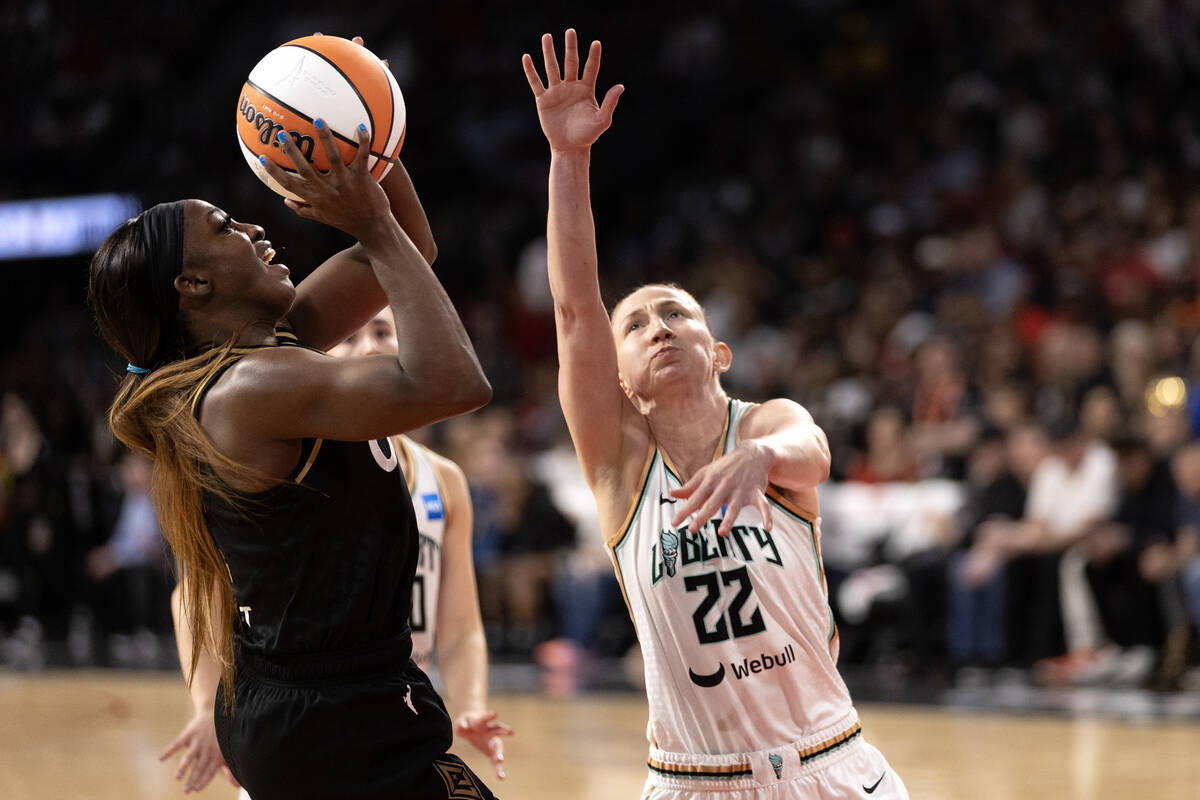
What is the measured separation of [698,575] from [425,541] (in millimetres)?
950

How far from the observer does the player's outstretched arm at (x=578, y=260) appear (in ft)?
10.3

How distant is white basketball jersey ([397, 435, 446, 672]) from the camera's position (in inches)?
151

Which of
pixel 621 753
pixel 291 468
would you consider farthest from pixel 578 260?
pixel 621 753

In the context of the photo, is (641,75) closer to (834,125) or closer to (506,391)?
(834,125)

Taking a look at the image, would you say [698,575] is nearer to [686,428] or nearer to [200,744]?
[686,428]

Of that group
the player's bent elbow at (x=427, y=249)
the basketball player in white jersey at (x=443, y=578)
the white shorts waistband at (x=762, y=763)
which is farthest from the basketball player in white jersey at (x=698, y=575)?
the basketball player in white jersey at (x=443, y=578)

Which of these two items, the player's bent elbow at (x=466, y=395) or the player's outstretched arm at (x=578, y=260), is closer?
the player's bent elbow at (x=466, y=395)

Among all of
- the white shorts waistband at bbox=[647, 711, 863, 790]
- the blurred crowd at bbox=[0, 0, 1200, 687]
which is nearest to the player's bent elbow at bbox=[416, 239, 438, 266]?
the white shorts waistband at bbox=[647, 711, 863, 790]

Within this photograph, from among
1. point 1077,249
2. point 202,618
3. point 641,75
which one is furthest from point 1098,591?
point 641,75

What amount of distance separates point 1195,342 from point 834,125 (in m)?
6.03

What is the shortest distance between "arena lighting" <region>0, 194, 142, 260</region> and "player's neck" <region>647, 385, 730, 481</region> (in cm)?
1240

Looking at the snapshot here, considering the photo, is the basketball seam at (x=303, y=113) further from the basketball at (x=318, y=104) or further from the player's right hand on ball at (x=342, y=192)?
the player's right hand on ball at (x=342, y=192)

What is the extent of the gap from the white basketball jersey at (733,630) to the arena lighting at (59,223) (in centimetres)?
1262

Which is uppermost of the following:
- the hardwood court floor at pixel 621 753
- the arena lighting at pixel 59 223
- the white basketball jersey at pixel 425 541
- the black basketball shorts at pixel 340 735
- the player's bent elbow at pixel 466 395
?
the arena lighting at pixel 59 223
